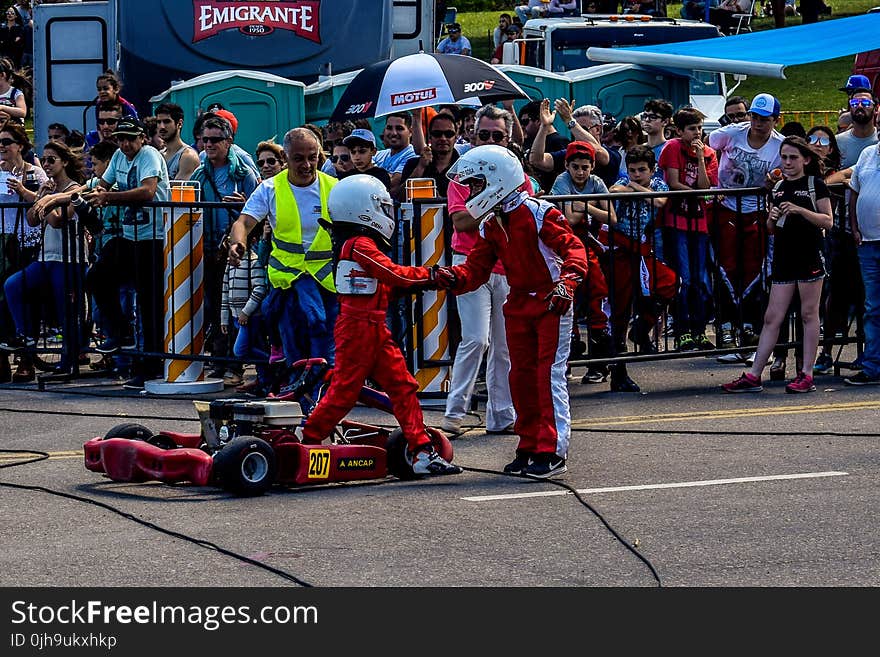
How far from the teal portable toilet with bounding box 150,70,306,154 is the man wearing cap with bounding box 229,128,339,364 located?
8059 millimetres

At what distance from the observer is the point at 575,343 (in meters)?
13.0

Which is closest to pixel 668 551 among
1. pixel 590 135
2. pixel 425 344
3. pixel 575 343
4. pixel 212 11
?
pixel 425 344

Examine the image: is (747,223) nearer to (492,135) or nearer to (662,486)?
(492,135)

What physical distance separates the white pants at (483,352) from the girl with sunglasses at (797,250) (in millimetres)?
2281

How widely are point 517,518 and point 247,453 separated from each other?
1408 millimetres

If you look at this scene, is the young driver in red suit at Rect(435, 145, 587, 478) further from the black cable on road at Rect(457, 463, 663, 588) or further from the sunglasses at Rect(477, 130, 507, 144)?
the sunglasses at Rect(477, 130, 507, 144)

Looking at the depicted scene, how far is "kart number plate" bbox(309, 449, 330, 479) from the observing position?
896cm

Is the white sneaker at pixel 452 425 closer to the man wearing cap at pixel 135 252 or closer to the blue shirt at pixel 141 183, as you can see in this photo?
the man wearing cap at pixel 135 252

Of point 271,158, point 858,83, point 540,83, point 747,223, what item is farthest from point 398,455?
point 540,83

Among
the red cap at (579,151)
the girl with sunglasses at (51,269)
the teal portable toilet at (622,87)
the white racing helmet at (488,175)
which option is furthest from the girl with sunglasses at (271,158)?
the teal portable toilet at (622,87)

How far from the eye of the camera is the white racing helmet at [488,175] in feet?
30.8

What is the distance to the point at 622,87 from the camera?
21828 mm

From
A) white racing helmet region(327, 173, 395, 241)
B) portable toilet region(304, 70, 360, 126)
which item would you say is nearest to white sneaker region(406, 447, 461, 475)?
white racing helmet region(327, 173, 395, 241)
